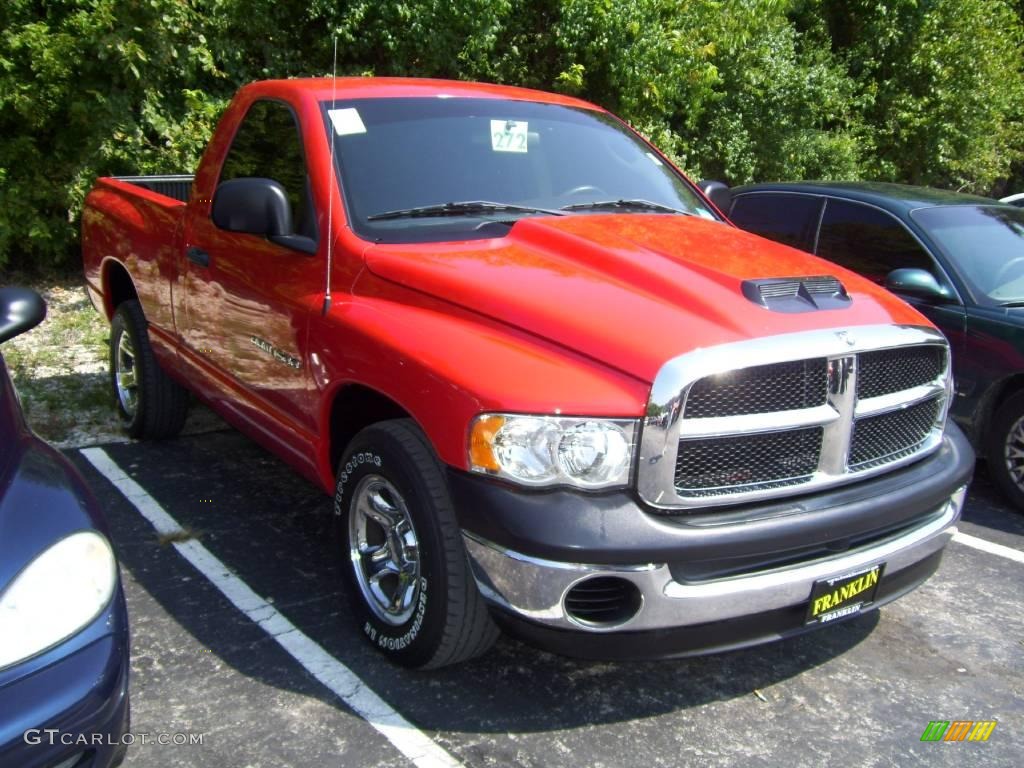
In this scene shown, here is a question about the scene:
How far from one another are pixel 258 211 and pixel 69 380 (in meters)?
3.72

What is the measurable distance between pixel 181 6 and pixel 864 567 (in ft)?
24.4

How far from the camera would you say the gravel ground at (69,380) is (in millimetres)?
5855

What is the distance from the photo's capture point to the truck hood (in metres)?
2.90

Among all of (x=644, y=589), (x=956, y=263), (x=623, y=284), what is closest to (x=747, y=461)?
(x=644, y=589)

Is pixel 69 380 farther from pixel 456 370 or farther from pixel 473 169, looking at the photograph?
pixel 456 370

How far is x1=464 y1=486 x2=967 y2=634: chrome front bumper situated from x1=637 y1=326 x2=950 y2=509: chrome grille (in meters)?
0.23

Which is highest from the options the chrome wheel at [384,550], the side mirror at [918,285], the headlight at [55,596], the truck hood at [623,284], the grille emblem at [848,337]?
the truck hood at [623,284]

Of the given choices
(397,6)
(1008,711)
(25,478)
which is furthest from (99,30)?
(1008,711)

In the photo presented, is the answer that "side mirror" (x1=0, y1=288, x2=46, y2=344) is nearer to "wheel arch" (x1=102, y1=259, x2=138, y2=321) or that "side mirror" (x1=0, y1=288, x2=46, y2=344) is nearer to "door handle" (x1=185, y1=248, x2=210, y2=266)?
"door handle" (x1=185, y1=248, x2=210, y2=266)

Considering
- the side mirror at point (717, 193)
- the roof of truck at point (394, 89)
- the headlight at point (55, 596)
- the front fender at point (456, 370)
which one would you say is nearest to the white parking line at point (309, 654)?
the front fender at point (456, 370)

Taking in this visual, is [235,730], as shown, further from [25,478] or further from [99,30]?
[99,30]

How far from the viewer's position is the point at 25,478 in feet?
8.44

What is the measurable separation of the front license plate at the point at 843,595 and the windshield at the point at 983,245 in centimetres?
286

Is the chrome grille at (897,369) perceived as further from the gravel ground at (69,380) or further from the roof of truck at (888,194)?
the gravel ground at (69,380)
